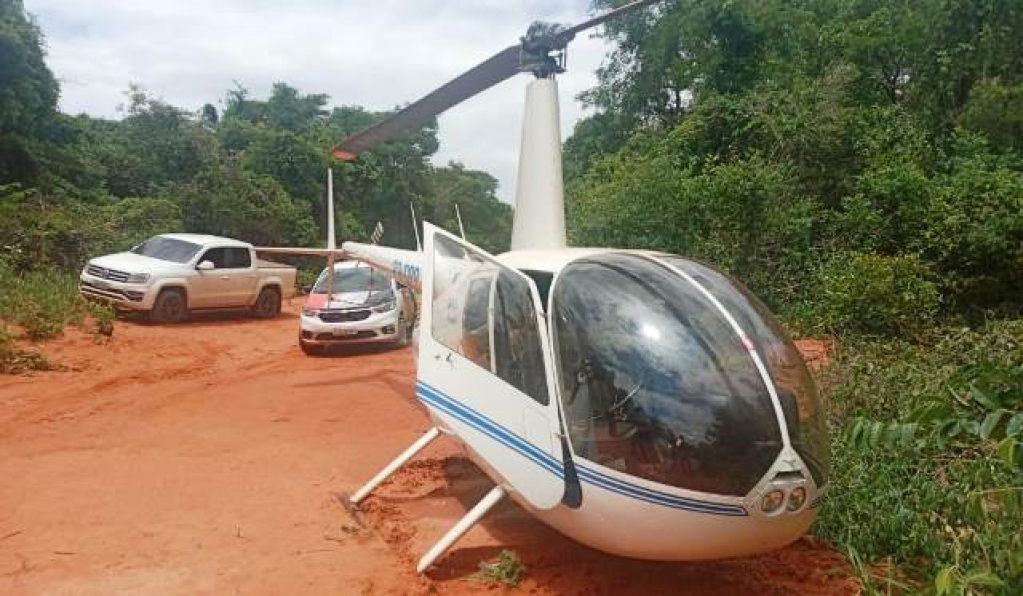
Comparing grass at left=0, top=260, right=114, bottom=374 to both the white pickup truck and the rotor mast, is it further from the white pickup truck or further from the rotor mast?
the rotor mast

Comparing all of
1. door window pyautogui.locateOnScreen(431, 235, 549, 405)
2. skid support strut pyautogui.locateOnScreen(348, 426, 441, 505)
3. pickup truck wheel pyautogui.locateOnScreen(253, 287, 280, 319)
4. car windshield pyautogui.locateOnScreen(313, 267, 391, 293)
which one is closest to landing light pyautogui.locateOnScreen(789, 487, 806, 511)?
door window pyautogui.locateOnScreen(431, 235, 549, 405)

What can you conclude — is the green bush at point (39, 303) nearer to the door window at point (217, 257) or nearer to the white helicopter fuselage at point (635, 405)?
the door window at point (217, 257)

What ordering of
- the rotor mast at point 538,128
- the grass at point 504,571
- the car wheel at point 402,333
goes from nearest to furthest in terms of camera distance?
the grass at point 504,571 < the rotor mast at point 538,128 < the car wheel at point 402,333

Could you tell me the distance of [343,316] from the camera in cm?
1294

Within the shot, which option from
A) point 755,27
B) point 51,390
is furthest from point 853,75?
point 51,390

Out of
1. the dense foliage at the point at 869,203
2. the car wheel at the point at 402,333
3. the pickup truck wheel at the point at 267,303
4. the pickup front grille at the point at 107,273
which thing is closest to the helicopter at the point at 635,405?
the dense foliage at the point at 869,203

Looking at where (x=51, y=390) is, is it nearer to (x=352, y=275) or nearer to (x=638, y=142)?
(x=352, y=275)

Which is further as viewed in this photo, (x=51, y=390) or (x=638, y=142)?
(x=638, y=142)

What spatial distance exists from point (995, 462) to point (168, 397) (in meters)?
9.06

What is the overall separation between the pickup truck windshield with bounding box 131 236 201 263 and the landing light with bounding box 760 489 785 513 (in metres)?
13.8

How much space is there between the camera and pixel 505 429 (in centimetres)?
448

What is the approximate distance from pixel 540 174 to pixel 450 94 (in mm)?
1237

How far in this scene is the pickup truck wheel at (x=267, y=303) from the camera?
1712 cm

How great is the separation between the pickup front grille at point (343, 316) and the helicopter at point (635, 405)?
8.03m
